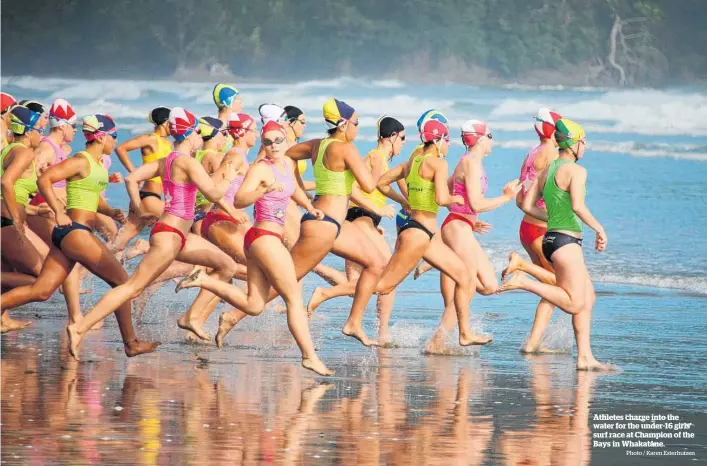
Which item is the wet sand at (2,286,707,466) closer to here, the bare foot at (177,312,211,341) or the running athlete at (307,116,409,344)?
the bare foot at (177,312,211,341)

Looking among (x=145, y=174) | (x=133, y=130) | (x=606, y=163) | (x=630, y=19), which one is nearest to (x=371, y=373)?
(x=145, y=174)

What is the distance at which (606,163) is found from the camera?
116 feet

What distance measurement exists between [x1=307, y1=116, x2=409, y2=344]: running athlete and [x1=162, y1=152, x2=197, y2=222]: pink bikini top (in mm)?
1505

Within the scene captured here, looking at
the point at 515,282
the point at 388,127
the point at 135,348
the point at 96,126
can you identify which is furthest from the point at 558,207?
the point at 96,126

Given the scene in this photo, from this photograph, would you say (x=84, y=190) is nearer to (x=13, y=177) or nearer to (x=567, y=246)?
(x=13, y=177)

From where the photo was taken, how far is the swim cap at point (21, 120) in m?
11.6

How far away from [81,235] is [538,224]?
319 cm

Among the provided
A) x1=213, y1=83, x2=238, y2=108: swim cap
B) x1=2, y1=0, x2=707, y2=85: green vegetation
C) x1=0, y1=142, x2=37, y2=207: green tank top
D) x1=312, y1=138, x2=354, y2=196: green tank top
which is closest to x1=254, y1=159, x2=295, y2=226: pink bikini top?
x1=312, y1=138, x2=354, y2=196: green tank top

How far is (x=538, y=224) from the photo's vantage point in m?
11.0

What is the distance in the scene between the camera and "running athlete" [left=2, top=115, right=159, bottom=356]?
33.0 feet

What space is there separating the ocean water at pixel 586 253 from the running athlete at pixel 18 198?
1.73 ft

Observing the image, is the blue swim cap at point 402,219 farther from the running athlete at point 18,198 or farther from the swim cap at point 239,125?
the running athlete at point 18,198

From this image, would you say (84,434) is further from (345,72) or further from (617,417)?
(345,72)

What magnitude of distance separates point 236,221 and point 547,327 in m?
2.42
